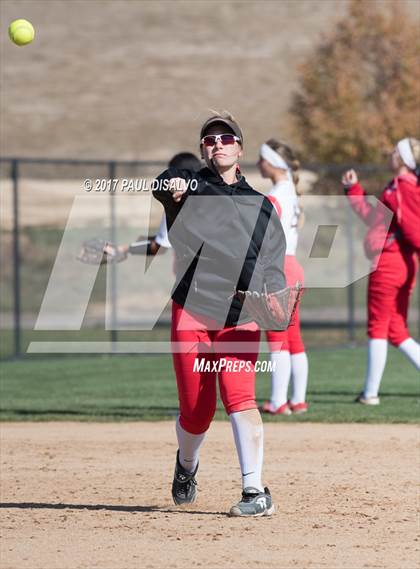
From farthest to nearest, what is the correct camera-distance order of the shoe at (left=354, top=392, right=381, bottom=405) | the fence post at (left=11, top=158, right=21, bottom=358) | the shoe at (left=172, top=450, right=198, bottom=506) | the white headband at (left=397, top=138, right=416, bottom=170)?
the fence post at (left=11, top=158, right=21, bottom=358)
the shoe at (left=354, top=392, right=381, bottom=405)
the white headband at (left=397, top=138, right=416, bottom=170)
the shoe at (left=172, top=450, right=198, bottom=506)

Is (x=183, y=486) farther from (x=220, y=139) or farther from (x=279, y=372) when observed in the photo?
(x=279, y=372)

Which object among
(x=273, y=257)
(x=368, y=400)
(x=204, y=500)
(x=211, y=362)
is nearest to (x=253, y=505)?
(x=204, y=500)

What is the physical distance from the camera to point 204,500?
7.55 m

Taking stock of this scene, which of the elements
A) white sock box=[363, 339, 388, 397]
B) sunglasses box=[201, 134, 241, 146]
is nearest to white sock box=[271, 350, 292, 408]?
white sock box=[363, 339, 388, 397]

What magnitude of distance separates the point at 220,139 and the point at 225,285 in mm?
812

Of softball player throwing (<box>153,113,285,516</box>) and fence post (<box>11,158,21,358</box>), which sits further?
fence post (<box>11,158,21,358</box>)

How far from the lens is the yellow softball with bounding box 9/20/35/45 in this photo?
31.5 feet

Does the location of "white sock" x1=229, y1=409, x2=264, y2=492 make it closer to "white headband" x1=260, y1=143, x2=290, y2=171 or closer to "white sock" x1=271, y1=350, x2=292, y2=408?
"white sock" x1=271, y1=350, x2=292, y2=408

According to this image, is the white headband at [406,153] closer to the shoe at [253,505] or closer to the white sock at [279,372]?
the white sock at [279,372]

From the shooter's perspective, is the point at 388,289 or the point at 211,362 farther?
the point at 388,289

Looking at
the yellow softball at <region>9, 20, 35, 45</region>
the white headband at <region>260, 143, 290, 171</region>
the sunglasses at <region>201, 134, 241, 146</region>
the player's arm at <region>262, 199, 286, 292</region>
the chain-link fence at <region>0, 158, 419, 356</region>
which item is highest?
the yellow softball at <region>9, 20, 35, 45</region>

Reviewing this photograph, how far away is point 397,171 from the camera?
11.2 meters

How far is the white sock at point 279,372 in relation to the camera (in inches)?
429

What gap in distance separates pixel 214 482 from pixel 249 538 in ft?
5.76
